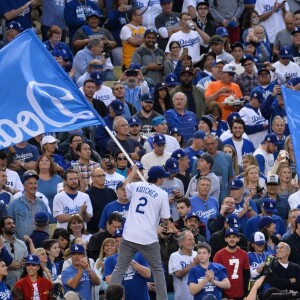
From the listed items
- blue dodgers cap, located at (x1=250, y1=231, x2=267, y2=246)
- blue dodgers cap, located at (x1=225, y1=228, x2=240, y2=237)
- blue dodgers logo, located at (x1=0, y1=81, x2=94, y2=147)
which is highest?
blue dodgers logo, located at (x1=0, y1=81, x2=94, y2=147)

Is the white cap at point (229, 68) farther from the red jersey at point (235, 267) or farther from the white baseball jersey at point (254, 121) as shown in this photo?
the red jersey at point (235, 267)

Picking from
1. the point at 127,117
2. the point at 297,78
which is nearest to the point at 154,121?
the point at 127,117

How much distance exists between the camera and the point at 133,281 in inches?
835

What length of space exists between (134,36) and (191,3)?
190cm

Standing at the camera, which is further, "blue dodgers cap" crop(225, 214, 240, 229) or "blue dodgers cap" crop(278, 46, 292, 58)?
"blue dodgers cap" crop(278, 46, 292, 58)

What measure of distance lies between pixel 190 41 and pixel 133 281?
8.80 m

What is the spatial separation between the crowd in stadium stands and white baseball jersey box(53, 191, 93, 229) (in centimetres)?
2

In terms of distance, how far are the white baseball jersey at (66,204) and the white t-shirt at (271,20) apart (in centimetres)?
901

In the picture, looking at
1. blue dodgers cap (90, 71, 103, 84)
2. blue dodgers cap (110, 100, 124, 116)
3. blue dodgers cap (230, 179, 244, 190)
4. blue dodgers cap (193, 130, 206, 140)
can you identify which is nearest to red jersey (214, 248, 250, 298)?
blue dodgers cap (230, 179, 244, 190)

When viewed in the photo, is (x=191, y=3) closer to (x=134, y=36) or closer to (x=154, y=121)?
(x=134, y=36)

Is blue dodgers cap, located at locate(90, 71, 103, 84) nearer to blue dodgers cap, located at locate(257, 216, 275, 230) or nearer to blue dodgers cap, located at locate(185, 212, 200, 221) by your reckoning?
blue dodgers cap, located at locate(185, 212, 200, 221)

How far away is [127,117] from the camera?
85.6ft

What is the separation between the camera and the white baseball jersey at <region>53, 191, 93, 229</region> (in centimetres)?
2272

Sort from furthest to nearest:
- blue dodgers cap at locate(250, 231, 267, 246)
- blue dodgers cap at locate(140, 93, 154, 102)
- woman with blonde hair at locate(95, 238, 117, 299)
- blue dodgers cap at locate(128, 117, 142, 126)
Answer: blue dodgers cap at locate(140, 93, 154, 102), blue dodgers cap at locate(128, 117, 142, 126), blue dodgers cap at locate(250, 231, 267, 246), woman with blonde hair at locate(95, 238, 117, 299)
